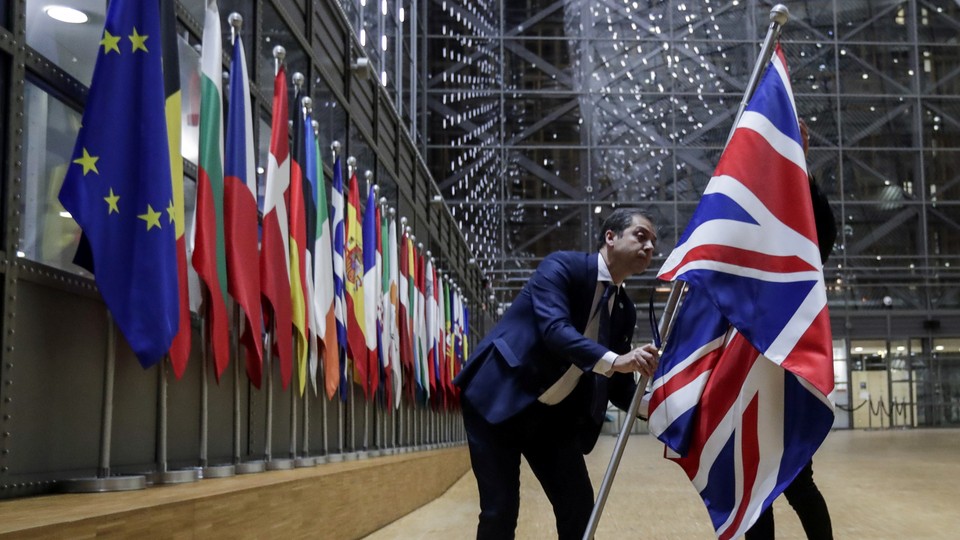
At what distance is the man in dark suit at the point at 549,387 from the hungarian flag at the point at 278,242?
267 centimetres

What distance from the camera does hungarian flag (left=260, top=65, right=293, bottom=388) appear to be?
6.43m

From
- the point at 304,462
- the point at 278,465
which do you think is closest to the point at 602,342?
the point at 278,465

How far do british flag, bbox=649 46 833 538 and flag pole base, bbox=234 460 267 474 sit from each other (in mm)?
2862

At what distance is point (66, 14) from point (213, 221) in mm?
1230

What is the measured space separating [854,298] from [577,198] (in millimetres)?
8605

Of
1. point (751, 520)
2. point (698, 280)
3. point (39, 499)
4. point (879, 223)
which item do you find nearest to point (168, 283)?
point (39, 499)

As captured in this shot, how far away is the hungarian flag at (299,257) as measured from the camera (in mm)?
7066

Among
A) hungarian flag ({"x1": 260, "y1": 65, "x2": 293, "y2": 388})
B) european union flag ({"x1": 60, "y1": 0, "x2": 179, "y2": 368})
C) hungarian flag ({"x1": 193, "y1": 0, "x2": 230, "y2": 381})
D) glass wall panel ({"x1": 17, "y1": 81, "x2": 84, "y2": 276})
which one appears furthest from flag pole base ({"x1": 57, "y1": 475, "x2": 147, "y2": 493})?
hungarian flag ({"x1": 260, "y1": 65, "x2": 293, "y2": 388})

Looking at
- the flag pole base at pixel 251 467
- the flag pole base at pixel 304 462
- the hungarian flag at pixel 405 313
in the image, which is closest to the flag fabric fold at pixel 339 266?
the flag pole base at pixel 304 462

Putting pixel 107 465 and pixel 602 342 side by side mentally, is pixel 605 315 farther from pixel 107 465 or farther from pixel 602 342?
pixel 107 465

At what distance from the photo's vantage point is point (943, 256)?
110 feet

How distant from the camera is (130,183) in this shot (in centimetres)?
435

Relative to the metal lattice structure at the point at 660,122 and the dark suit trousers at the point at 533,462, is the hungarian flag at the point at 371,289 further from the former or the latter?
the metal lattice structure at the point at 660,122

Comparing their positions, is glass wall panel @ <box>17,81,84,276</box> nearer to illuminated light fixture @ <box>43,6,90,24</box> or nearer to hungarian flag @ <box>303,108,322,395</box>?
illuminated light fixture @ <box>43,6,90,24</box>
